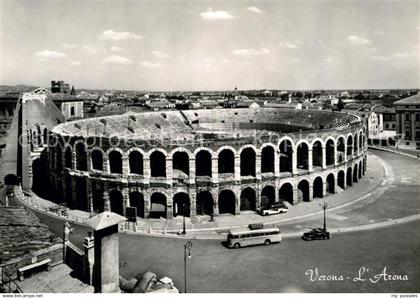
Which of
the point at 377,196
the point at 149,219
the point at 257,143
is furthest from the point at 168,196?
the point at 377,196

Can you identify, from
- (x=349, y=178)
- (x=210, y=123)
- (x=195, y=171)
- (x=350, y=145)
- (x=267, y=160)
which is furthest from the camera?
(x=210, y=123)

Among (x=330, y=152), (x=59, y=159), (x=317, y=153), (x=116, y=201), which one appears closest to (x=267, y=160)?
(x=317, y=153)

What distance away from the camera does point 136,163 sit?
2148 inches

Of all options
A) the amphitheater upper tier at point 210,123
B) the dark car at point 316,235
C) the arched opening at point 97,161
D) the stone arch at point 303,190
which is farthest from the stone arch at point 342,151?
the arched opening at point 97,161

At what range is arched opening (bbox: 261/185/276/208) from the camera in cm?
5578

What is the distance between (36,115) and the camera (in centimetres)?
7188

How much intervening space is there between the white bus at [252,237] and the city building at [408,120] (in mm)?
82893

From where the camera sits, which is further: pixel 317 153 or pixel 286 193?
pixel 317 153

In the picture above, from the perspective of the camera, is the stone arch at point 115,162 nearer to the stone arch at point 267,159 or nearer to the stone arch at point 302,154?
the stone arch at point 267,159

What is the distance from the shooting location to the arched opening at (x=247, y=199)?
54938mm

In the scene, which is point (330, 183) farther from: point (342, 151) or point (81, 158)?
point (81, 158)

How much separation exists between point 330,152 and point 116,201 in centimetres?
3334

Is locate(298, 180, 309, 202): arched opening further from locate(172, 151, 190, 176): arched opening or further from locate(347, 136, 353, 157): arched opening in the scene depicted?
locate(172, 151, 190, 176): arched opening

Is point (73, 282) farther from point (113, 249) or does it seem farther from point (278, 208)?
point (278, 208)
